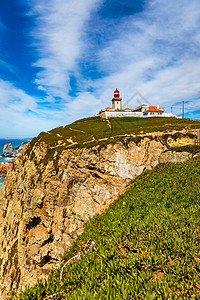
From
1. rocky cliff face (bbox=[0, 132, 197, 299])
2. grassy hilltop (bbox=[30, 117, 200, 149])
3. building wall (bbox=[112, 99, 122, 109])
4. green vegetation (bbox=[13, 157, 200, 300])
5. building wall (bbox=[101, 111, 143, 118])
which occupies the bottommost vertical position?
rocky cliff face (bbox=[0, 132, 197, 299])

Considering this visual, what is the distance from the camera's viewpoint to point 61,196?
29.2 meters

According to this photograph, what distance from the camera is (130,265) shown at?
4.64 meters

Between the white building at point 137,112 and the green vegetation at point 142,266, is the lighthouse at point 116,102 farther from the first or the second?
the green vegetation at point 142,266

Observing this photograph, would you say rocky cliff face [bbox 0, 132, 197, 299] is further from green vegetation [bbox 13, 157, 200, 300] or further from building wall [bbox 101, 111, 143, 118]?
building wall [bbox 101, 111, 143, 118]

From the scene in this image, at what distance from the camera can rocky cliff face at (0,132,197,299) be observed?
85.3ft

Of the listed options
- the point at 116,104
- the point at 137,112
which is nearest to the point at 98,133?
the point at 137,112

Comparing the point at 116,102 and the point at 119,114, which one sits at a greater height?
the point at 116,102

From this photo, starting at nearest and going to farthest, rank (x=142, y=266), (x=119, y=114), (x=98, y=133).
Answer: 1. (x=142, y=266)
2. (x=98, y=133)
3. (x=119, y=114)

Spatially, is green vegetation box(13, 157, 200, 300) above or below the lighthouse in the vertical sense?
below

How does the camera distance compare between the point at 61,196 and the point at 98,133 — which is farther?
the point at 98,133

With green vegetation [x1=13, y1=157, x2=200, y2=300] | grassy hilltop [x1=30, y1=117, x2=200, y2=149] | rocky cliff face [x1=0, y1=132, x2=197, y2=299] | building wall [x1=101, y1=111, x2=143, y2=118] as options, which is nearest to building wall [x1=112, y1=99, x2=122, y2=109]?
building wall [x1=101, y1=111, x2=143, y2=118]

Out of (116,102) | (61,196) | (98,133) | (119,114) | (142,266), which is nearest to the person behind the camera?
(142,266)

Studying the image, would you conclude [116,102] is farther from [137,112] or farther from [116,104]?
[137,112]

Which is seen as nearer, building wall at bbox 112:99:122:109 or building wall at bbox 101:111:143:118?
building wall at bbox 101:111:143:118
